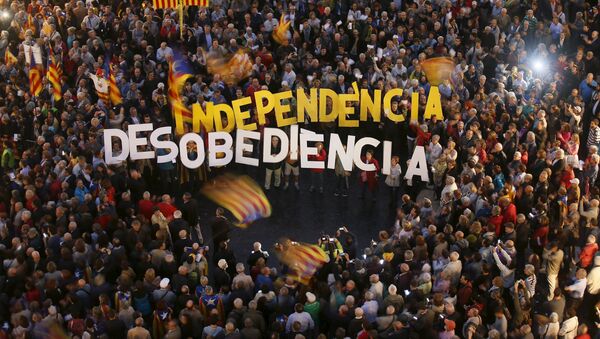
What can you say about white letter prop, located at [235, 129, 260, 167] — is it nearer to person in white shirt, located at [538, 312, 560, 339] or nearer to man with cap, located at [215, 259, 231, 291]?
man with cap, located at [215, 259, 231, 291]

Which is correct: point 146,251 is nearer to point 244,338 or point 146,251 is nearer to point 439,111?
point 244,338

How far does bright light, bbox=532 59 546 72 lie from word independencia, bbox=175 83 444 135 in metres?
3.42

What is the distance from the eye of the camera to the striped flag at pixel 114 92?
21391 millimetres

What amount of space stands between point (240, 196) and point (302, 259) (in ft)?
13.7

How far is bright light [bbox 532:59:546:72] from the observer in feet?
73.3

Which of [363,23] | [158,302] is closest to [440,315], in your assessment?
[158,302]

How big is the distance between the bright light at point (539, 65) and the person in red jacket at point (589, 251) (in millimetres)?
7272

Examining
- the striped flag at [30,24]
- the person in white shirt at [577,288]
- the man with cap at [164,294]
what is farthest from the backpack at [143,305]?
the striped flag at [30,24]

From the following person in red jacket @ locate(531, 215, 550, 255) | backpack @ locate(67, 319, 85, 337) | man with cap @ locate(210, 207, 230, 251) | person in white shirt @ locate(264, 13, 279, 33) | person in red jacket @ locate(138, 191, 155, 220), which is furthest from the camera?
person in white shirt @ locate(264, 13, 279, 33)

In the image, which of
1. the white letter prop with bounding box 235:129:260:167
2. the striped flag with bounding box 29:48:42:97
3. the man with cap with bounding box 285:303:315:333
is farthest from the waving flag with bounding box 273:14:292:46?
the man with cap with bounding box 285:303:315:333

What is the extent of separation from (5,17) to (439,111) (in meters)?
12.4

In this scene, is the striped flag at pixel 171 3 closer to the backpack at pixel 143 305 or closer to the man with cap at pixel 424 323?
the backpack at pixel 143 305

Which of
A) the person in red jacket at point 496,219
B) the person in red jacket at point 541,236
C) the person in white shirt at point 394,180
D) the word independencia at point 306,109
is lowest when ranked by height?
the person in red jacket at point 541,236

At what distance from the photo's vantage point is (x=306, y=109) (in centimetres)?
2061
